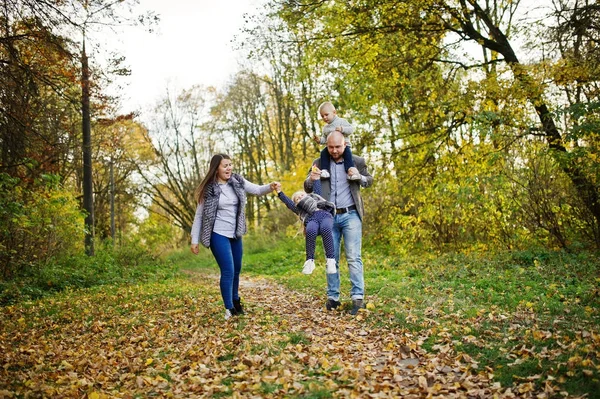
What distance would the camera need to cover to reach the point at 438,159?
12.5 m

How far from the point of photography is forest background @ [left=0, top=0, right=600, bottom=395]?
22.3 feet

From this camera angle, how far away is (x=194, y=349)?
18.9ft

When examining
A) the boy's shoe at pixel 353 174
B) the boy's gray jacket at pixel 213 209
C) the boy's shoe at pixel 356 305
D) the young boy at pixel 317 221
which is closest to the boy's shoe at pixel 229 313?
the boy's gray jacket at pixel 213 209

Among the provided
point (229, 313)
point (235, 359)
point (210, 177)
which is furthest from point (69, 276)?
point (235, 359)

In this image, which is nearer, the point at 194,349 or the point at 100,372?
Result: the point at 100,372

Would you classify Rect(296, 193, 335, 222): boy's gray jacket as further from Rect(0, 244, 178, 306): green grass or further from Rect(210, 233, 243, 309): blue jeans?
Rect(0, 244, 178, 306): green grass

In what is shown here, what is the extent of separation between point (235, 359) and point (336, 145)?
298 centimetres

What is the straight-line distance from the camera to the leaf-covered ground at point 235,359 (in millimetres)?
4348

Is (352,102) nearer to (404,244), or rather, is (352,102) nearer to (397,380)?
(404,244)

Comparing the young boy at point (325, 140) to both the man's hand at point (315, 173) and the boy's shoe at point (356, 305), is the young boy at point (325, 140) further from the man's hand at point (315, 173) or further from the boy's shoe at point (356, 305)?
the boy's shoe at point (356, 305)

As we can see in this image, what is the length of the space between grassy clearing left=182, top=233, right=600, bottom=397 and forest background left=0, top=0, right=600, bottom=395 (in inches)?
1.2

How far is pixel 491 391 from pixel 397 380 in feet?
2.51

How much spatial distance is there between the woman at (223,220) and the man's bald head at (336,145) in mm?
844

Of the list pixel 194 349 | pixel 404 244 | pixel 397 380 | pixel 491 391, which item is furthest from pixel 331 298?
pixel 404 244
